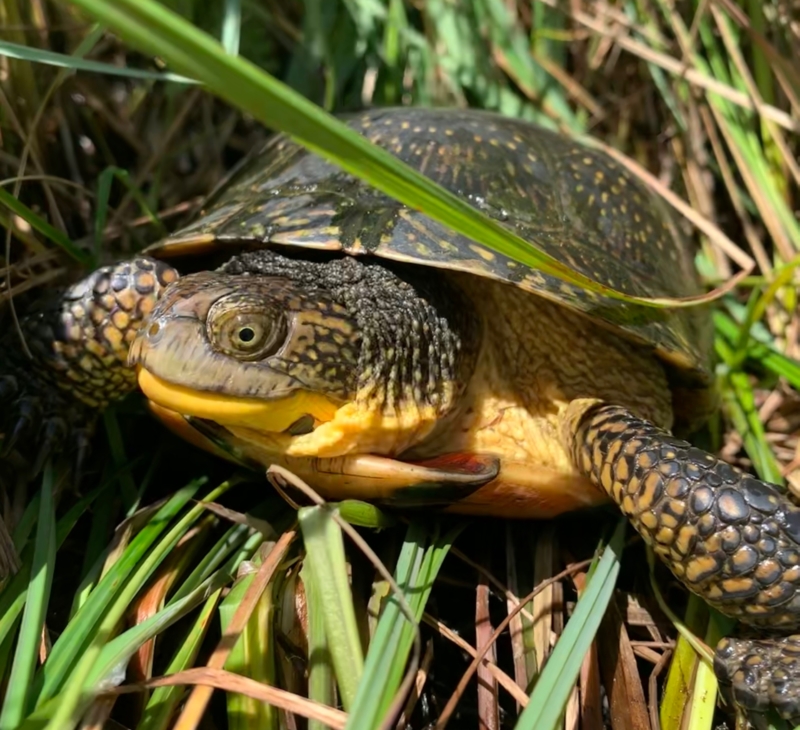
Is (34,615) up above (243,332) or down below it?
below

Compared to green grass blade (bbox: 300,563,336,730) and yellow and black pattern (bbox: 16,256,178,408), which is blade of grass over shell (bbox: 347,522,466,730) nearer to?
green grass blade (bbox: 300,563,336,730)

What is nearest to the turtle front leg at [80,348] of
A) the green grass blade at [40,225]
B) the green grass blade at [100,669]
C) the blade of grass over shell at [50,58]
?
the green grass blade at [40,225]

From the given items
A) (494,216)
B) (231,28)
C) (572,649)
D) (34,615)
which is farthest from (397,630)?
(231,28)

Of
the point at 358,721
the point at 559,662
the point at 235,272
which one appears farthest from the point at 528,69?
the point at 358,721

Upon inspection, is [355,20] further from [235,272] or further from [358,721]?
[358,721]

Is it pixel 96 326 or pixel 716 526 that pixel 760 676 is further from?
pixel 96 326

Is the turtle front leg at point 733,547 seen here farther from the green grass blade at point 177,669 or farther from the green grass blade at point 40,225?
the green grass blade at point 40,225

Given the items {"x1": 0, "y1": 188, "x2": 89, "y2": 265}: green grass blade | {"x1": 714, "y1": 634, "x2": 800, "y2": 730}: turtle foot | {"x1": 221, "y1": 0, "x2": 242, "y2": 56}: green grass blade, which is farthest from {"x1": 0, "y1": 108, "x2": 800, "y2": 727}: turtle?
{"x1": 221, "y1": 0, "x2": 242, "y2": 56}: green grass blade
